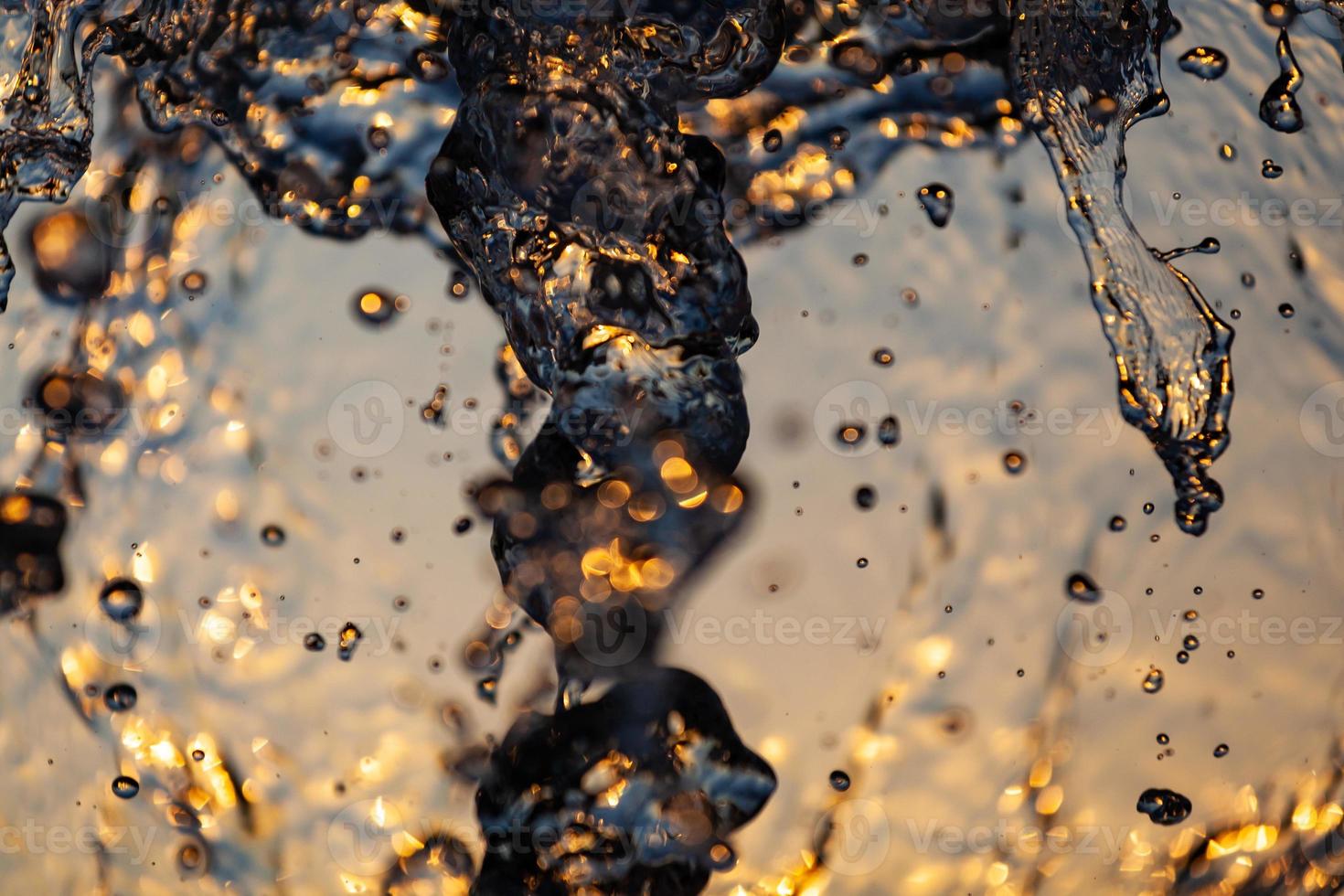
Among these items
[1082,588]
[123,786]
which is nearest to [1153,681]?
[1082,588]

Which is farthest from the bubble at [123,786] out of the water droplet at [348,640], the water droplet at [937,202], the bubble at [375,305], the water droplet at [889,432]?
the water droplet at [937,202]

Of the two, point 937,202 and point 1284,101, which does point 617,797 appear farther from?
point 1284,101

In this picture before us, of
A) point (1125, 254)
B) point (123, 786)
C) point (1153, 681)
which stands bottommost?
point (123, 786)

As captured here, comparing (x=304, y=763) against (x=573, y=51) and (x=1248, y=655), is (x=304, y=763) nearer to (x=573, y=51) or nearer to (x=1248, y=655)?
(x=573, y=51)

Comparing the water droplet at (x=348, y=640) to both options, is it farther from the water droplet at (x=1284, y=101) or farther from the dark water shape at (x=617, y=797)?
the water droplet at (x=1284, y=101)

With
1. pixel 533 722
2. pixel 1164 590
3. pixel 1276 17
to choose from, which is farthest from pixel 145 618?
pixel 1276 17

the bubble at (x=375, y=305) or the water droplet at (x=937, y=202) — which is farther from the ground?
the water droplet at (x=937, y=202)
